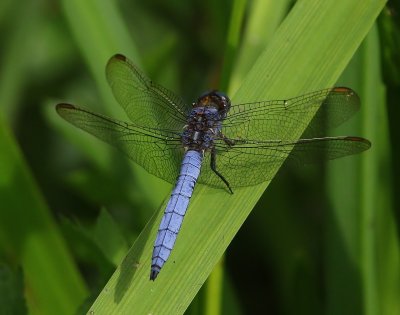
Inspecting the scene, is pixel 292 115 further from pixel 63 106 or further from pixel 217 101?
pixel 63 106

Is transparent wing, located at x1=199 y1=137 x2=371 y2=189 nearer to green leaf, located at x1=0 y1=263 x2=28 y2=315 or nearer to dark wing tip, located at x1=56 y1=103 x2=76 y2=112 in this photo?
dark wing tip, located at x1=56 y1=103 x2=76 y2=112

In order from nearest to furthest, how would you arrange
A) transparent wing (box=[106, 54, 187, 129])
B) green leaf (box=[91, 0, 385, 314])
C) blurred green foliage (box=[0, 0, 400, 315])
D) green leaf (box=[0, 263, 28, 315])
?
green leaf (box=[91, 0, 385, 314]) < green leaf (box=[0, 263, 28, 315]) < blurred green foliage (box=[0, 0, 400, 315]) < transparent wing (box=[106, 54, 187, 129])

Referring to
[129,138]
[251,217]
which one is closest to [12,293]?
[129,138]

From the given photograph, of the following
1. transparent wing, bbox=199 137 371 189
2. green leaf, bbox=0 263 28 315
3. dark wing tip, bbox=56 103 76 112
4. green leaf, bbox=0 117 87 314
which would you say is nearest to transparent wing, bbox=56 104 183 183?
dark wing tip, bbox=56 103 76 112

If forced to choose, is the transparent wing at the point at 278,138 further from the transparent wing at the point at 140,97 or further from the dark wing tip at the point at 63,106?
the dark wing tip at the point at 63,106

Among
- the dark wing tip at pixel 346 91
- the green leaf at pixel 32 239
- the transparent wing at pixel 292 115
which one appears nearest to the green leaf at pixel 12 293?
the green leaf at pixel 32 239

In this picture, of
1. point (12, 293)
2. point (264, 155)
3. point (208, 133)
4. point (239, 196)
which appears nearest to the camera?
point (239, 196)
